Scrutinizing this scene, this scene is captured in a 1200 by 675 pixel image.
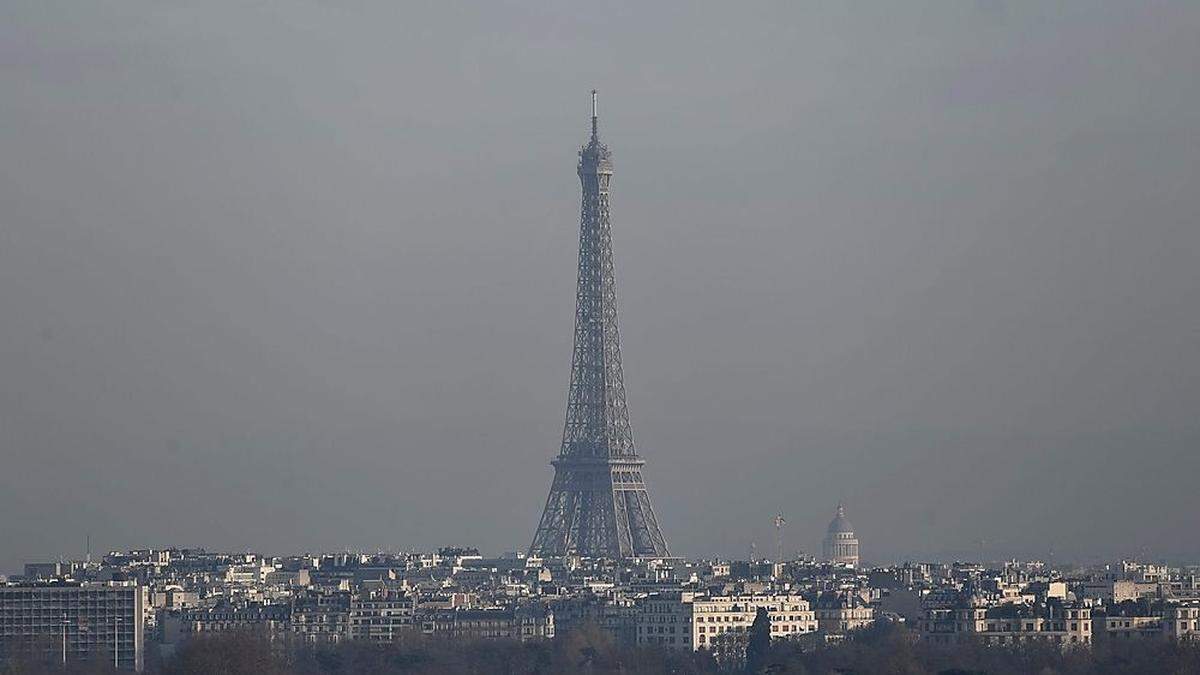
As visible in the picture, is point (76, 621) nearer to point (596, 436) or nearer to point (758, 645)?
point (758, 645)

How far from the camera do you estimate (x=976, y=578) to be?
5094 inches

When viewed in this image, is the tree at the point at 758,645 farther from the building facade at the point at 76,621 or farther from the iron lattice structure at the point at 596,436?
the iron lattice structure at the point at 596,436

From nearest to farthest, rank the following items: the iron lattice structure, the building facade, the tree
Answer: the tree, the building facade, the iron lattice structure

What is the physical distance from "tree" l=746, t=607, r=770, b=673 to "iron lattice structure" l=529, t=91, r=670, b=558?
3184cm

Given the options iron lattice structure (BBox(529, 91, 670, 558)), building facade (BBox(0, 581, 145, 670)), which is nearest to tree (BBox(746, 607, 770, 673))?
building facade (BBox(0, 581, 145, 670))

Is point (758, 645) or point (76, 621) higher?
point (76, 621)

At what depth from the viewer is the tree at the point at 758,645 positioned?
94.6 m

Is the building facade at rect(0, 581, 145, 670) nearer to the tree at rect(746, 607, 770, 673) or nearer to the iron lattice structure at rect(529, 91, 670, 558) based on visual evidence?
the tree at rect(746, 607, 770, 673)

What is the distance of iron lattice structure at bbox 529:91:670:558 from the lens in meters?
136

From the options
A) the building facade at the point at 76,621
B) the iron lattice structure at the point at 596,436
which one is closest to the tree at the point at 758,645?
the building facade at the point at 76,621

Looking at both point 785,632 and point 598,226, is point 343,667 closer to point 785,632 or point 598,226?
point 785,632

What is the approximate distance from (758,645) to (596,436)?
3833 cm

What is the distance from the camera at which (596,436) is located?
13588 centimetres

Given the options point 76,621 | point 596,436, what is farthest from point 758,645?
point 596,436
